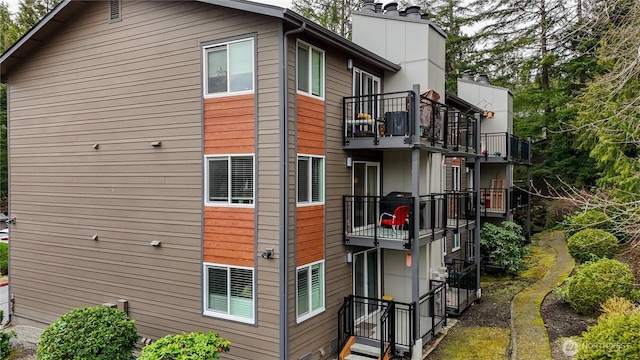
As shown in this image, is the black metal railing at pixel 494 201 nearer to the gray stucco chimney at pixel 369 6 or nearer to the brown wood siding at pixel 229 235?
the gray stucco chimney at pixel 369 6

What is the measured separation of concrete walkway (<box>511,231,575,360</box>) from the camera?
8.70 meters

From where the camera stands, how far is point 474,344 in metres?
9.51

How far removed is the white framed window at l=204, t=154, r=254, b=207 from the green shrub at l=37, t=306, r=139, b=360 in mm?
3028

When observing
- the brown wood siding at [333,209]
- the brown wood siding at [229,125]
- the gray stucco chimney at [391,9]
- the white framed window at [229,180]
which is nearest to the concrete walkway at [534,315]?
the brown wood siding at [333,209]

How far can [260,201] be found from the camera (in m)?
7.78

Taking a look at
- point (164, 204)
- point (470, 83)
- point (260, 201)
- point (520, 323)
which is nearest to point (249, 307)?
point (260, 201)

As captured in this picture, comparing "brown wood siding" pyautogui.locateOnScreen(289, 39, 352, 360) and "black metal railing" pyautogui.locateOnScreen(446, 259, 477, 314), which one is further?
"black metal railing" pyautogui.locateOnScreen(446, 259, 477, 314)

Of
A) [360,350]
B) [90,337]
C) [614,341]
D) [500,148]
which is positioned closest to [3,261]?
[90,337]

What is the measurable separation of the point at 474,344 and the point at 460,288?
10.0ft

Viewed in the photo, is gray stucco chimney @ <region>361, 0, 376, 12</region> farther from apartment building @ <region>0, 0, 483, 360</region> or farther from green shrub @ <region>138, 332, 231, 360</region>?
green shrub @ <region>138, 332, 231, 360</region>

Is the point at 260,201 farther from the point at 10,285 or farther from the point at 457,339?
the point at 10,285

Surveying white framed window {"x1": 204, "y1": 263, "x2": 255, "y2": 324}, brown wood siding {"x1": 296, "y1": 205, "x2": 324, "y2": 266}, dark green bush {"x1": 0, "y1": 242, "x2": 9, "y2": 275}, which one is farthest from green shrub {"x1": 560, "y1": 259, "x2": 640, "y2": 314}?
dark green bush {"x1": 0, "y1": 242, "x2": 9, "y2": 275}

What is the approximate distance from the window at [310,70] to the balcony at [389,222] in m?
2.67

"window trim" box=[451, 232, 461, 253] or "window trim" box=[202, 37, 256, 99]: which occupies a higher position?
"window trim" box=[202, 37, 256, 99]
